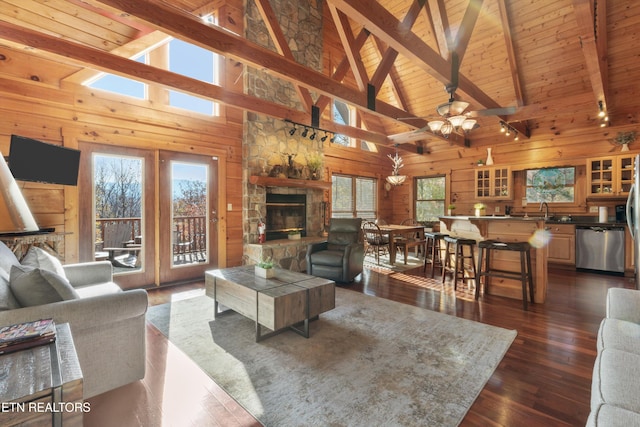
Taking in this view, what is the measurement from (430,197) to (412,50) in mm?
5698

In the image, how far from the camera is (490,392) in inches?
78.4

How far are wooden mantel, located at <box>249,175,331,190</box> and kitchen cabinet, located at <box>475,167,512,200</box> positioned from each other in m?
3.85

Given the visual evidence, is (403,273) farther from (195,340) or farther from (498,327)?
(195,340)

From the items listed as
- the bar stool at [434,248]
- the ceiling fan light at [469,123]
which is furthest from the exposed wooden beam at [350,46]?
the bar stool at [434,248]

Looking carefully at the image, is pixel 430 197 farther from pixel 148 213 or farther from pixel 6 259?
pixel 6 259

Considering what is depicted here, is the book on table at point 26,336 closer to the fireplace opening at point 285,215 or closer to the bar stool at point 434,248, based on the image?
the fireplace opening at point 285,215

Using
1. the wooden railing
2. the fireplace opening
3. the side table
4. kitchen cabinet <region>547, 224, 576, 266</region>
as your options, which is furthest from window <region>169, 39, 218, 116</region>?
kitchen cabinet <region>547, 224, 576, 266</region>

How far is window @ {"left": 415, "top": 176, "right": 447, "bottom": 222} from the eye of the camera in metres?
8.16

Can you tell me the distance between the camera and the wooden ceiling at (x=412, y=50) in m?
2.83

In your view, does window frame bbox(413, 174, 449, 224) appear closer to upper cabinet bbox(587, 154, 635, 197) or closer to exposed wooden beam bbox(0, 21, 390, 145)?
upper cabinet bbox(587, 154, 635, 197)

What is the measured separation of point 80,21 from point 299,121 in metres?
3.02

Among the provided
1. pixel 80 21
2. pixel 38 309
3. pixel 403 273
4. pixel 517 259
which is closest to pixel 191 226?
pixel 80 21

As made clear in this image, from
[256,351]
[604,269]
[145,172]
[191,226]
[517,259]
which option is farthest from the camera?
[604,269]

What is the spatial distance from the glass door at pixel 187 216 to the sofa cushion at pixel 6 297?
283 centimetres
